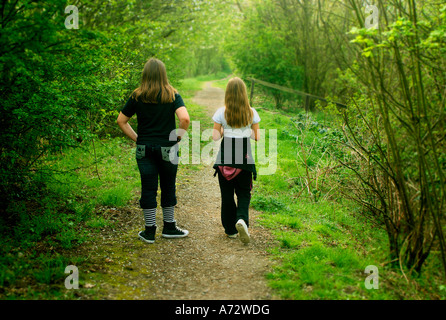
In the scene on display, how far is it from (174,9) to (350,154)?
29.9ft

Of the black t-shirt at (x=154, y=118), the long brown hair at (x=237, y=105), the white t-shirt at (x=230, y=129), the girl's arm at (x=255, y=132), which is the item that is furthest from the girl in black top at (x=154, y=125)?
the girl's arm at (x=255, y=132)

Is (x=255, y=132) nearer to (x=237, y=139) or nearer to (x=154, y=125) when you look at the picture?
(x=237, y=139)

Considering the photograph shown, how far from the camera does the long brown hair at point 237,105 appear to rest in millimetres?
4410

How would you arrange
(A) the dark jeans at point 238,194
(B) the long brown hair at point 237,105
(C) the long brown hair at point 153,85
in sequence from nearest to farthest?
(C) the long brown hair at point 153,85, (B) the long brown hair at point 237,105, (A) the dark jeans at point 238,194

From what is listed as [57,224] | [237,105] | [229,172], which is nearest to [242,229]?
[229,172]

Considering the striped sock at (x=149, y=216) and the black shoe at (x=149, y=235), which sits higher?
the striped sock at (x=149, y=216)

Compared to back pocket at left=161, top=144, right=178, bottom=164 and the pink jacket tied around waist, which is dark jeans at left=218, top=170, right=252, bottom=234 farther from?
back pocket at left=161, top=144, right=178, bottom=164

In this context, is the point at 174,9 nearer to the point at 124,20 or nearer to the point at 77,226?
the point at 124,20

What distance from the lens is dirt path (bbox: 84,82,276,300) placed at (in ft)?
11.5

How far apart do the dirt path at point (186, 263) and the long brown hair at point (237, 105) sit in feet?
5.23

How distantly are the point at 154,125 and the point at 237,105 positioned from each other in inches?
40.5

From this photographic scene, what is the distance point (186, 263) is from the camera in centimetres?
418

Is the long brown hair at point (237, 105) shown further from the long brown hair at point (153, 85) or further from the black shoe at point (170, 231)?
the black shoe at point (170, 231)
